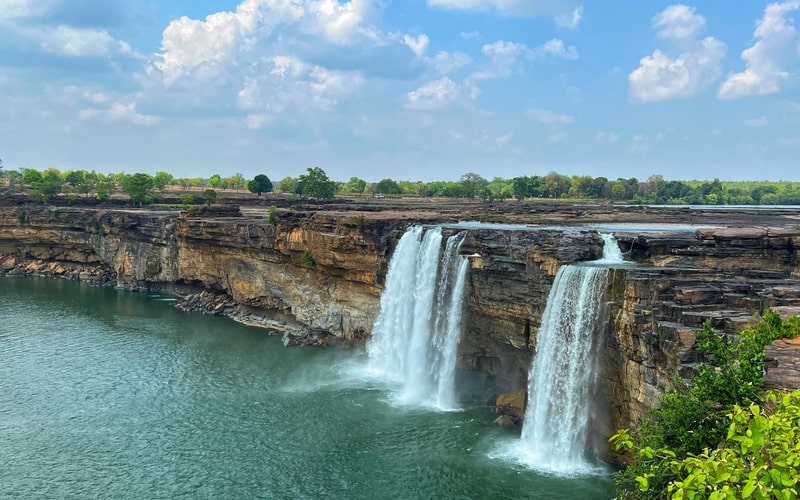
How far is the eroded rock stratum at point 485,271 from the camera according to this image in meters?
16.9

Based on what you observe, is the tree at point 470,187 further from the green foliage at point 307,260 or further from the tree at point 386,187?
the green foliage at point 307,260

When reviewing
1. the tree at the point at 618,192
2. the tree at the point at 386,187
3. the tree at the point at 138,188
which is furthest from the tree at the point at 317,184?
the tree at the point at 618,192

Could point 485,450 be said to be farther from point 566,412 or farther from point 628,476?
point 628,476

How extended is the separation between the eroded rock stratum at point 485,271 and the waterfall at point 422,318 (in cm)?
86

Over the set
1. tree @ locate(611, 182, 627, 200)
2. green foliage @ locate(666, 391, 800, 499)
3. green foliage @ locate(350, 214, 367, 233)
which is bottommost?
green foliage @ locate(666, 391, 800, 499)

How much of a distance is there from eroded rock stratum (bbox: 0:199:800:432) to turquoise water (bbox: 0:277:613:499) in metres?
2.99

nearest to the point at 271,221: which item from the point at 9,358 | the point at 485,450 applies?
the point at 9,358

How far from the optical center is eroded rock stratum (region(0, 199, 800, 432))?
1686 cm

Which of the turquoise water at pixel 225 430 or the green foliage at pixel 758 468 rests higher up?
the green foliage at pixel 758 468

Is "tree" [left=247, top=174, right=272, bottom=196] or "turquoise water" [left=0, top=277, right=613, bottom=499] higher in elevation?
"tree" [left=247, top=174, right=272, bottom=196]

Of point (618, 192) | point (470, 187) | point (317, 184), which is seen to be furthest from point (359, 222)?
point (618, 192)

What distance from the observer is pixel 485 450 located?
20.9m

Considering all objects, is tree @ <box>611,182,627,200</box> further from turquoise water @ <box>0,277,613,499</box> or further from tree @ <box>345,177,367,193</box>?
turquoise water @ <box>0,277,613,499</box>

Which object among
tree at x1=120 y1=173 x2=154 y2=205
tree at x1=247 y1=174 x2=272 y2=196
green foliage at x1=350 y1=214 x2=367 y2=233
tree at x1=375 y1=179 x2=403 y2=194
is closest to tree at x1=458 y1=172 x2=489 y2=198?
tree at x1=375 y1=179 x2=403 y2=194
